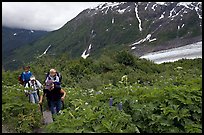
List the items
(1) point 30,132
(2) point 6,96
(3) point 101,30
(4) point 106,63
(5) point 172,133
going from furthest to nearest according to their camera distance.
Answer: (3) point 101,30 < (4) point 106,63 < (2) point 6,96 < (1) point 30,132 < (5) point 172,133

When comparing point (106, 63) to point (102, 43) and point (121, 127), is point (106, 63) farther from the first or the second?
point (102, 43)

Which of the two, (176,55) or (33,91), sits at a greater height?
(176,55)

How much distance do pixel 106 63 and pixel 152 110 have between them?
2155 cm

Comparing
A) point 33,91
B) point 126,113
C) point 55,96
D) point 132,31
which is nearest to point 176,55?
point 33,91

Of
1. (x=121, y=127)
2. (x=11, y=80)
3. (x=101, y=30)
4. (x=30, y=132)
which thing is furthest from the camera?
(x=101, y=30)

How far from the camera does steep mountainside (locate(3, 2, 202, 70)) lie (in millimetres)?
138200

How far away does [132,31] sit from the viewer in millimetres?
162875

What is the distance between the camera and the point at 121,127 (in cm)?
552

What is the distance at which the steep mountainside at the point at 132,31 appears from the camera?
13820 centimetres

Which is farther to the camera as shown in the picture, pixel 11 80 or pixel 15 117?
pixel 11 80

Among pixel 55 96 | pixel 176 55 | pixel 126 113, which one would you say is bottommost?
pixel 126 113

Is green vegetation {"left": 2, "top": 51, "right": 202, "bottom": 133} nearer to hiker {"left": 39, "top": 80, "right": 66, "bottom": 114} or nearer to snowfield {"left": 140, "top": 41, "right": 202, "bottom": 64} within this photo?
hiker {"left": 39, "top": 80, "right": 66, "bottom": 114}

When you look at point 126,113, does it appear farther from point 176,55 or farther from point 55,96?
point 176,55

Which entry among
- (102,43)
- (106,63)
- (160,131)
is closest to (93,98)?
(160,131)
